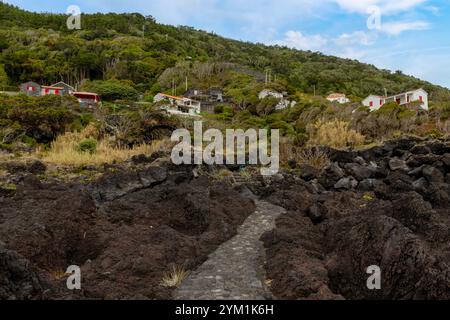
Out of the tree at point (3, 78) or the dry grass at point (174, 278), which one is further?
the tree at point (3, 78)

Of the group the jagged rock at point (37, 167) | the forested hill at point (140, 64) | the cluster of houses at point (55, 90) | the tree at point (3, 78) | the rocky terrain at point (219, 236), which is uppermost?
the forested hill at point (140, 64)

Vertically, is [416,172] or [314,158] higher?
[314,158]

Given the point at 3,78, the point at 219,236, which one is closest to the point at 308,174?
the point at 219,236

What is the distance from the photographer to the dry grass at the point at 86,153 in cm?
1712

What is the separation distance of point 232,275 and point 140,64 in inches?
2919

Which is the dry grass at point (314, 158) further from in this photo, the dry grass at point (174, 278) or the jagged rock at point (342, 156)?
the dry grass at point (174, 278)

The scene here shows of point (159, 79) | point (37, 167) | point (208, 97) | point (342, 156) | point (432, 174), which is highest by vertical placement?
point (159, 79)

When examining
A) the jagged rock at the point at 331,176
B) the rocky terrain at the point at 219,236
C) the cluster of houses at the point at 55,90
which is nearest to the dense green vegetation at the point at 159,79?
the cluster of houses at the point at 55,90

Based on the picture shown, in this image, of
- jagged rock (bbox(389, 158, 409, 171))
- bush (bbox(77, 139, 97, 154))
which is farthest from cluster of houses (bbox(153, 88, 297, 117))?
jagged rock (bbox(389, 158, 409, 171))

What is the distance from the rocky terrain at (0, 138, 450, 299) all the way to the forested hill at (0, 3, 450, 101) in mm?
47666

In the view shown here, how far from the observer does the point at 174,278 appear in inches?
244

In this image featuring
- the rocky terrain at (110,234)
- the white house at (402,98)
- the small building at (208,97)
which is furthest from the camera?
the small building at (208,97)

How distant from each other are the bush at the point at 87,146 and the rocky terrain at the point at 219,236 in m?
4.32

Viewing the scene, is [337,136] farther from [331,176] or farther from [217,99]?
[217,99]
